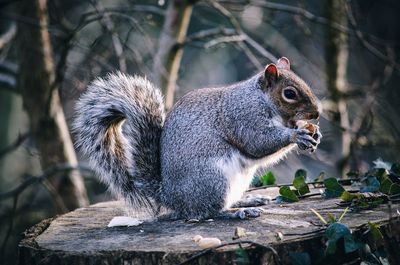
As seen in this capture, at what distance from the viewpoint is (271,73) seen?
8.59ft

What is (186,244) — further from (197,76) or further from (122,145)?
(197,76)

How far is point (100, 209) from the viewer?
2.65m

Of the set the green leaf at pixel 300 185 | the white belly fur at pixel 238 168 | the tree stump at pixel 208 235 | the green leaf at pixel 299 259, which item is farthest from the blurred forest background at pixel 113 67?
the green leaf at pixel 299 259

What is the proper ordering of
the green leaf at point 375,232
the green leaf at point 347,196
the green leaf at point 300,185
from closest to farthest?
the green leaf at point 375,232 < the green leaf at point 347,196 < the green leaf at point 300,185

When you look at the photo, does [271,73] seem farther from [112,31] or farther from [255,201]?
[112,31]

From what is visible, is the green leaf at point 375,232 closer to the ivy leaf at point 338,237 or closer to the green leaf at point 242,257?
the ivy leaf at point 338,237

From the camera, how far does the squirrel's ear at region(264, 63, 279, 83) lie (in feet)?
8.50

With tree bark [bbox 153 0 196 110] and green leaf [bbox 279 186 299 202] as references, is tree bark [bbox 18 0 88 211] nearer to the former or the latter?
tree bark [bbox 153 0 196 110]

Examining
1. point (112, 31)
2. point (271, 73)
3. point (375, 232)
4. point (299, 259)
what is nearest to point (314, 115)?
point (271, 73)

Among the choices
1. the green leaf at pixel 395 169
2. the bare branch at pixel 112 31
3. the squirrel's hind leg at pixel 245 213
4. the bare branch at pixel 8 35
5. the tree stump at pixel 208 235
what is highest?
the bare branch at pixel 8 35

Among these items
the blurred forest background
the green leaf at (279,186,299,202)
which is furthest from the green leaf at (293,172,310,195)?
the blurred forest background

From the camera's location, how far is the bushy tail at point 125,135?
243cm

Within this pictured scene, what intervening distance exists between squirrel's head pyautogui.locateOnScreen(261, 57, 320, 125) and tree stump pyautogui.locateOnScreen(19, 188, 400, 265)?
439mm

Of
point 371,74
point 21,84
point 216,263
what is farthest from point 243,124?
point 371,74
